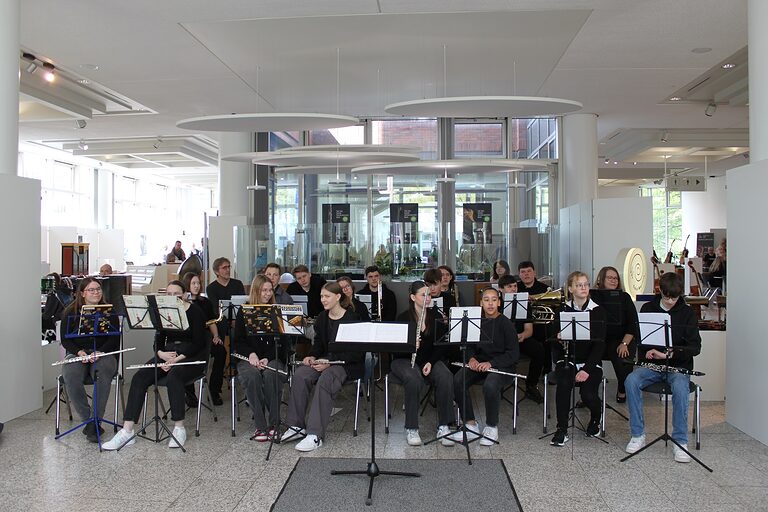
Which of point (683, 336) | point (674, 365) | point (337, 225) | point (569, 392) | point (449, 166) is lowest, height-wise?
point (569, 392)

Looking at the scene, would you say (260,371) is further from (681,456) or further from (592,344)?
(681,456)

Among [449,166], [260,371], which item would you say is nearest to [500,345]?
[260,371]

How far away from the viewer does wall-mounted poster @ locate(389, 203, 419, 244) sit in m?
11.0

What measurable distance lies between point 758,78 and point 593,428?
3232 millimetres

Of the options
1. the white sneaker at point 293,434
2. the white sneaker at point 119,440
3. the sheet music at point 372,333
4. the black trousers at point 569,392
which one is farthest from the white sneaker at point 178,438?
the black trousers at point 569,392

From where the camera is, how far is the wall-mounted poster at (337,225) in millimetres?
10922

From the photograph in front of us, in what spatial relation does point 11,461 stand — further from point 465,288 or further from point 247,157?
point 465,288

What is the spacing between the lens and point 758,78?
18.5 ft

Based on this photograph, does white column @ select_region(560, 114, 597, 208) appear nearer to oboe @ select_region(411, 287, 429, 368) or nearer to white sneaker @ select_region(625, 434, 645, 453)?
oboe @ select_region(411, 287, 429, 368)

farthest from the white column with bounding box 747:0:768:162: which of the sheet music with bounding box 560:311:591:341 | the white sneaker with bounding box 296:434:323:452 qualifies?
the white sneaker with bounding box 296:434:323:452

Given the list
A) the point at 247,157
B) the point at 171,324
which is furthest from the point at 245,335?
the point at 247,157

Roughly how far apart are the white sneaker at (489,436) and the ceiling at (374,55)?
4.03 m

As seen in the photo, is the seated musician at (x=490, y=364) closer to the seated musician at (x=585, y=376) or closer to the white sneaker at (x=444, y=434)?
the white sneaker at (x=444, y=434)

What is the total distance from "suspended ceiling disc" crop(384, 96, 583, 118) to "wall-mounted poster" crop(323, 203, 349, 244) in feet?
14.3
